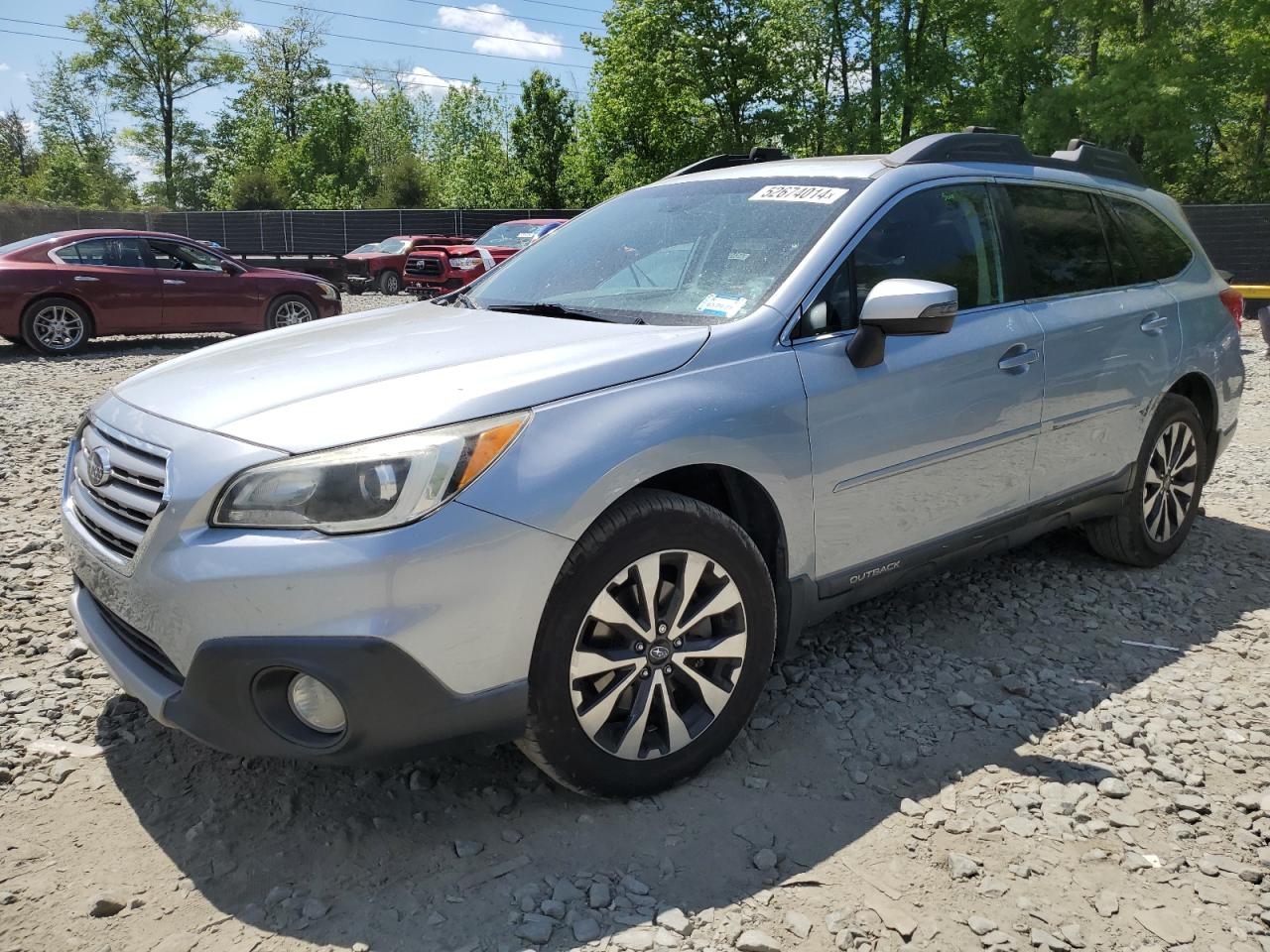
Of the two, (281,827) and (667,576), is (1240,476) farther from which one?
(281,827)

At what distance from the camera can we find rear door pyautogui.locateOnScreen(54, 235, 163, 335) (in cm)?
1177

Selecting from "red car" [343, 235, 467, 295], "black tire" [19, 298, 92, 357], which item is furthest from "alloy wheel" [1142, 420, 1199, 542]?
"red car" [343, 235, 467, 295]

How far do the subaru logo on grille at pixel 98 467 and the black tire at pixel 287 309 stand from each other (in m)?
10.9

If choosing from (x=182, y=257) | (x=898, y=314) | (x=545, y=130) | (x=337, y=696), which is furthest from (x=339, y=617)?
(x=545, y=130)

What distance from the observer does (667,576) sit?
9.12 feet

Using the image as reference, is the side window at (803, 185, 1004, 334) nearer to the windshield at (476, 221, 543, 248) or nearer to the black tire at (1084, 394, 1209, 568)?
the black tire at (1084, 394, 1209, 568)

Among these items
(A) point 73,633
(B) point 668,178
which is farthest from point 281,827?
(B) point 668,178

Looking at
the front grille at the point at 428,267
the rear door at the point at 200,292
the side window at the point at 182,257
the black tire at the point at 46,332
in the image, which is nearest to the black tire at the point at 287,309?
the rear door at the point at 200,292

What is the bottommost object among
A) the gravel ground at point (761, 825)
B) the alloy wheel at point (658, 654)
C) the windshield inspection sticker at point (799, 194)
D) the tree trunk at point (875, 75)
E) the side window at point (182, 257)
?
the gravel ground at point (761, 825)

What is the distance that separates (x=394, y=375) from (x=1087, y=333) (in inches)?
107

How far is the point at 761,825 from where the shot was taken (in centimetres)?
277

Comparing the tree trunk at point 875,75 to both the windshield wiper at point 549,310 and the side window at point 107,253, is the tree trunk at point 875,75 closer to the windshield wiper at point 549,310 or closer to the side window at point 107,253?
the side window at point 107,253

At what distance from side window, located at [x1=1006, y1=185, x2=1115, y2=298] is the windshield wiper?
173 centimetres

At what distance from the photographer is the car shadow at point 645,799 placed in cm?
247
